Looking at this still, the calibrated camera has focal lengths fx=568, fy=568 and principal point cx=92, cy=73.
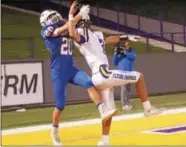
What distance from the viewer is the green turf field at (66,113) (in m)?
12.1

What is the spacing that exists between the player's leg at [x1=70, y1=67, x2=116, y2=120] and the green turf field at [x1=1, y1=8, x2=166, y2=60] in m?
7.42

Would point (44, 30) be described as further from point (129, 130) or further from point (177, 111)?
point (177, 111)

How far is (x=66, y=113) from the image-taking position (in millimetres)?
13547

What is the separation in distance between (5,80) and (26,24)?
13962 millimetres

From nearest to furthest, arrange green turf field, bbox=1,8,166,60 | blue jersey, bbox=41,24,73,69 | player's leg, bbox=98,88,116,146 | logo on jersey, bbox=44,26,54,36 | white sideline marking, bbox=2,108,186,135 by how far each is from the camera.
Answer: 1. player's leg, bbox=98,88,116,146
2. logo on jersey, bbox=44,26,54,36
3. blue jersey, bbox=41,24,73,69
4. white sideline marking, bbox=2,108,186,135
5. green turf field, bbox=1,8,166,60

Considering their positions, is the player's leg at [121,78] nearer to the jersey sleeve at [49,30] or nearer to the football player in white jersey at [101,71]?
the football player in white jersey at [101,71]

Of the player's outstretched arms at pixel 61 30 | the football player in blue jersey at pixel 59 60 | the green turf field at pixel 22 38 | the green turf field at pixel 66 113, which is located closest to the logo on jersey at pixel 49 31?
the football player in blue jersey at pixel 59 60

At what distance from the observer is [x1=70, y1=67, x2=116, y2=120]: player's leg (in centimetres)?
813

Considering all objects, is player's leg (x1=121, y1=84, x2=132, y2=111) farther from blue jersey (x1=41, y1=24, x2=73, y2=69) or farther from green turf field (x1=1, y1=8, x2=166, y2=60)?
blue jersey (x1=41, y1=24, x2=73, y2=69)

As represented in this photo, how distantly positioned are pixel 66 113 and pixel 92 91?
5294 millimetres

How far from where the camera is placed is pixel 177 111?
13.0 m

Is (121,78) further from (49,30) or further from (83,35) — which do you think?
(49,30)

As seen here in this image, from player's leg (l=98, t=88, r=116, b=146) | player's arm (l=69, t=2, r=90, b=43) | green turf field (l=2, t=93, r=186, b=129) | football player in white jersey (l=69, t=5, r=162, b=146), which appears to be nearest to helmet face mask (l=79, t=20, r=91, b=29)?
football player in white jersey (l=69, t=5, r=162, b=146)

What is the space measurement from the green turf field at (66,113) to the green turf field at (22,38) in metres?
2.72
